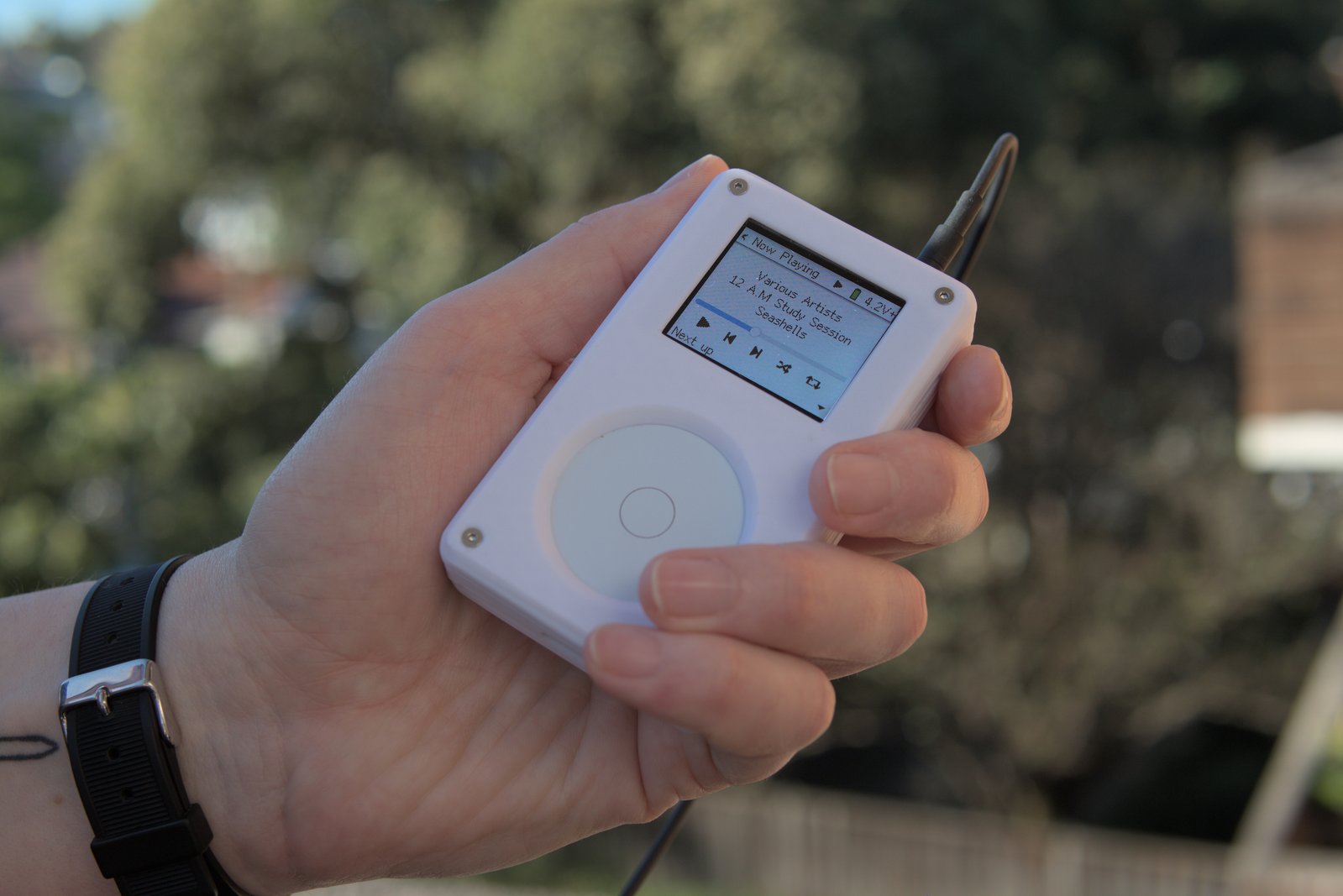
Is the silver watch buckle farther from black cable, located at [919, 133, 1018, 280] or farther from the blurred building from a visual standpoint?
the blurred building

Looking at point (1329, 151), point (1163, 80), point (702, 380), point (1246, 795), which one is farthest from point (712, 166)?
point (1163, 80)

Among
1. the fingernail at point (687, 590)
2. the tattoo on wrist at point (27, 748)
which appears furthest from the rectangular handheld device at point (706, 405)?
the tattoo on wrist at point (27, 748)

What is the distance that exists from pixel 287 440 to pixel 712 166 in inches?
286

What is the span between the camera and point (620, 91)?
666 centimetres

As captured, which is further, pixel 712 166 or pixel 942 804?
pixel 942 804

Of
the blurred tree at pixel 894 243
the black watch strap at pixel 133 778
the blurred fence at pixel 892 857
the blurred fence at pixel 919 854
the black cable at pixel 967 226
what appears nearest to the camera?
the black watch strap at pixel 133 778

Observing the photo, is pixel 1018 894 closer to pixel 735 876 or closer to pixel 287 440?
pixel 735 876

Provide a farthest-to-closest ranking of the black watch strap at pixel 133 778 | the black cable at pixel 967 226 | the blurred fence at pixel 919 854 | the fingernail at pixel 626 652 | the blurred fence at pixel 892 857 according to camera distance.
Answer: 1. the blurred fence at pixel 919 854
2. the blurred fence at pixel 892 857
3. the black cable at pixel 967 226
4. the black watch strap at pixel 133 778
5. the fingernail at pixel 626 652

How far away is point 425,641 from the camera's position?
1171 mm

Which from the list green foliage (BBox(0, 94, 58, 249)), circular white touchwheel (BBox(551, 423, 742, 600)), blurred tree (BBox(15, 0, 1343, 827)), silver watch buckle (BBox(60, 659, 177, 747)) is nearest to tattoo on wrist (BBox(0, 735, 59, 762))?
silver watch buckle (BBox(60, 659, 177, 747))

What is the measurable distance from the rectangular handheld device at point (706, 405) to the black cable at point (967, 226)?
54mm

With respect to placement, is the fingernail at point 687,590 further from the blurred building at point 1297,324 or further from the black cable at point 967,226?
the blurred building at point 1297,324

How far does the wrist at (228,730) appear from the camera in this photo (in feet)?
3.72

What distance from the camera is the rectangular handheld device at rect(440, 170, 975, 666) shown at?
3.53ft
